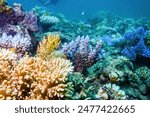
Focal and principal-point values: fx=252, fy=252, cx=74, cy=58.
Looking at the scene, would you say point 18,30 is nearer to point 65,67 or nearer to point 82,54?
point 82,54

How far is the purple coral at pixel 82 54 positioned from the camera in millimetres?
4891

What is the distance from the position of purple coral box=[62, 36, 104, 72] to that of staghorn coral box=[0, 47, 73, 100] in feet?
5.14

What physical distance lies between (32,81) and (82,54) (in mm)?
1863

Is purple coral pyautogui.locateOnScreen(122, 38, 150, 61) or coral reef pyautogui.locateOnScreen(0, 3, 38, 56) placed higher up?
coral reef pyautogui.locateOnScreen(0, 3, 38, 56)

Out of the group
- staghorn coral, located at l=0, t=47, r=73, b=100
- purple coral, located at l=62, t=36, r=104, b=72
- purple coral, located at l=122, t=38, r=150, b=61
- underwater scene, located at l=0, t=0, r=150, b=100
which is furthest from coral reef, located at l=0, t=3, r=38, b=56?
purple coral, located at l=122, t=38, r=150, b=61

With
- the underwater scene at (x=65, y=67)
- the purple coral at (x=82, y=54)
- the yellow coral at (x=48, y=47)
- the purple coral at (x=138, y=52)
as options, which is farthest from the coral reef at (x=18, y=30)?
the purple coral at (x=138, y=52)

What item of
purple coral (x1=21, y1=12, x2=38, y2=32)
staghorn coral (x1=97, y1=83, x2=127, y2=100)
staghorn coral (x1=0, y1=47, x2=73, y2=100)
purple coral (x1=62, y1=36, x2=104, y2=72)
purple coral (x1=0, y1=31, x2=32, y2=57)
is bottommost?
staghorn coral (x1=97, y1=83, x2=127, y2=100)

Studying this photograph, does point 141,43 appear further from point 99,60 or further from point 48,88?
point 48,88

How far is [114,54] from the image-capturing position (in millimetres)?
6203

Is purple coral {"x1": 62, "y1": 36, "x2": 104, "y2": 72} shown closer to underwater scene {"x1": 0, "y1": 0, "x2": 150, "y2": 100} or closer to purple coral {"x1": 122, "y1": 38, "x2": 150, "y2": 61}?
underwater scene {"x1": 0, "y1": 0, "x2": 150, "y2": 100}

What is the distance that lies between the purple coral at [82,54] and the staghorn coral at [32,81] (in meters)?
1.57

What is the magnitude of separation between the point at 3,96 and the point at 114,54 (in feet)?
12.1

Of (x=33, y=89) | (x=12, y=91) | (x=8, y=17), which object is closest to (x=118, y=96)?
(x=33, y=89)

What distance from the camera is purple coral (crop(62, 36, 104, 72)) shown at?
16.0ft
